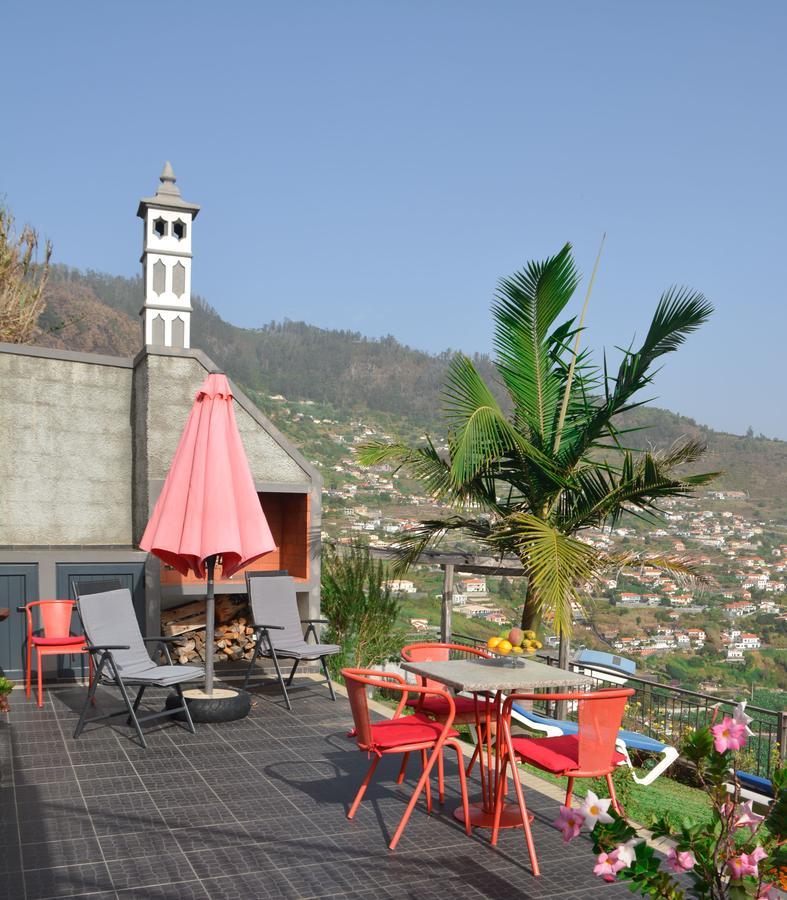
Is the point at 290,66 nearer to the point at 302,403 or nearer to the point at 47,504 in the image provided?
the point at 47,504

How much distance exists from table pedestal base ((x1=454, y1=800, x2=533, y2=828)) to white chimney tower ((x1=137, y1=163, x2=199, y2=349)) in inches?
229

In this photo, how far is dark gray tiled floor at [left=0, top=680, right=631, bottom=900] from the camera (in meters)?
3.79

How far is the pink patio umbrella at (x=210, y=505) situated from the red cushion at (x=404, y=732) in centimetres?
226

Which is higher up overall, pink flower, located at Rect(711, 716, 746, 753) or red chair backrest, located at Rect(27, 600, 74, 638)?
pink flower, located at Rect(711, 716, 746, 753)

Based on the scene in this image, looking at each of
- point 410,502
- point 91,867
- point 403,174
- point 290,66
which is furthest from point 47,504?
point 403,174

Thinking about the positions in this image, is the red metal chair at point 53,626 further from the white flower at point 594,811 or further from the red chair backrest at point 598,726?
the white flower at point 594,811

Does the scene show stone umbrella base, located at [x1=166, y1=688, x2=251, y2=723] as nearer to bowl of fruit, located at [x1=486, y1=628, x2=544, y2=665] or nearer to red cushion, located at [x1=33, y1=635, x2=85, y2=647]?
red cushion, located at [x1=33, y1=635, x2=85, y2=647]

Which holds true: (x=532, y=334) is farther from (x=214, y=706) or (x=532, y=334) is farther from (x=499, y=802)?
(x=499, y=802)

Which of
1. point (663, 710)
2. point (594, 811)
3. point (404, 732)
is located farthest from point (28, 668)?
point (594, 811)

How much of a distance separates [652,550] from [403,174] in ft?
52.3

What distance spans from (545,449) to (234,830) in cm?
546

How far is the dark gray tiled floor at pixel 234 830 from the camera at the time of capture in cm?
379

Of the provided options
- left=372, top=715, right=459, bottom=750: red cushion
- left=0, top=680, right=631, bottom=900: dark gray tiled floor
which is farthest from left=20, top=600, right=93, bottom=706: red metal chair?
left=372, top=715, right=459, bottom=750: red cushion

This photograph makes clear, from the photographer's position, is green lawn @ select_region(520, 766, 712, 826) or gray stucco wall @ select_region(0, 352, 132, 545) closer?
green lawn @ select_region(520, 766, 712, 826)
